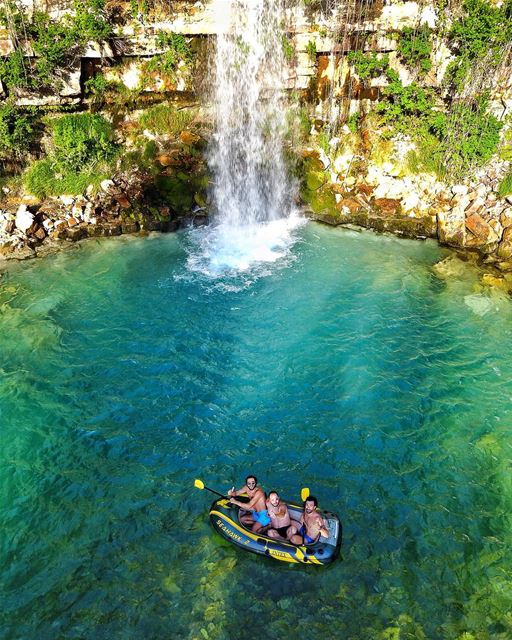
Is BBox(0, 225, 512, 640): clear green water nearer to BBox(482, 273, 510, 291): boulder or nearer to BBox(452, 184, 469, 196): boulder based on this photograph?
BBox(482, 273, 510, 291): boulder

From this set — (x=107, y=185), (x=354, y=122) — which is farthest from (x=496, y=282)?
(x=107, y=185)

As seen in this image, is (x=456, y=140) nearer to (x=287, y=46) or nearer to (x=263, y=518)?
(x=287, y=46)

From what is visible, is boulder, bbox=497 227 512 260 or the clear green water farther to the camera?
boulder, bbox=497 227 512 260

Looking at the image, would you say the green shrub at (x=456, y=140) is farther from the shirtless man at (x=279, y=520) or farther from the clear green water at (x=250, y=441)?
the shirtless man at (x=279, y=520)

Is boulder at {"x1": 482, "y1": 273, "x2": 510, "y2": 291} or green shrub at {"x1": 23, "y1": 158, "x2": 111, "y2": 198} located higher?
green shrub at {"x1": 23, "y1": 158, "x2": 111, "y2": 198}

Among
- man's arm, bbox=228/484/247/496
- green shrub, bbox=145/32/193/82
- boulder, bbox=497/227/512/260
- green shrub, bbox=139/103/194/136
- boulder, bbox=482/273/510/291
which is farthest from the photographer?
green shrub, bbox=139/103/194/136

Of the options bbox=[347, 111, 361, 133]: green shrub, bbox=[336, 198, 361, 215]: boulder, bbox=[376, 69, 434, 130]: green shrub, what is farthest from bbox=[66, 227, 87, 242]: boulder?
bbox=[376, 69, 434, 130]: green shrub
